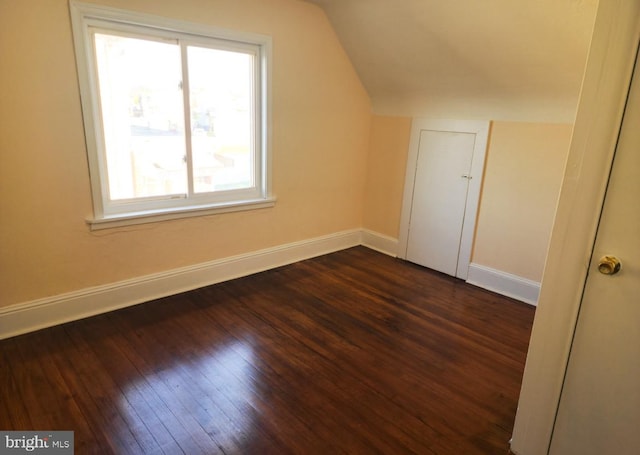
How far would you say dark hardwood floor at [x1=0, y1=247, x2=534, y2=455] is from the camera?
181 centimetres

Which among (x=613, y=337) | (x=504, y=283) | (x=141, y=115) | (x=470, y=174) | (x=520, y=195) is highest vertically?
(x=141, y=115)

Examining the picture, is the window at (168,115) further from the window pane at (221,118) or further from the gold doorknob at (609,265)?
the gold doorknob at (609,265)

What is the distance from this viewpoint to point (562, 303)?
154cm

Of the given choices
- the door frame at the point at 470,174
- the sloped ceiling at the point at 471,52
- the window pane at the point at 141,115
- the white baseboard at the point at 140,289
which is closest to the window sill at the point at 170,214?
the window pane at the point at 141,115

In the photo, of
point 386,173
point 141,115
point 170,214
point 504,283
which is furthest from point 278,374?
point 386,173

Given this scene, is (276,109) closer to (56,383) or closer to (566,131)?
(566,131)

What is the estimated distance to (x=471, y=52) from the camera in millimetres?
2920

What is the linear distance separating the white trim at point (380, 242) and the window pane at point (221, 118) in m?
1.60

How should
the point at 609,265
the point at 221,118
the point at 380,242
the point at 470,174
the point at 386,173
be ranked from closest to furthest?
the point at 609,265, the point at 221,118, the point at 470,174, the point at 386,173, the point at 380,242

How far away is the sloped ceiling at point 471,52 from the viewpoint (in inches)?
95.7

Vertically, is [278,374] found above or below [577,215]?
below

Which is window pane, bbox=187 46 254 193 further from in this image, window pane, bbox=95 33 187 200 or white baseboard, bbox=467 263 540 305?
white baseboard, bbox=467 263 540 305

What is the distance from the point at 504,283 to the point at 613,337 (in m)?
1.99

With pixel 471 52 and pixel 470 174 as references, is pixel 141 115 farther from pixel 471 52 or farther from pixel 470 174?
pixel 470 174
